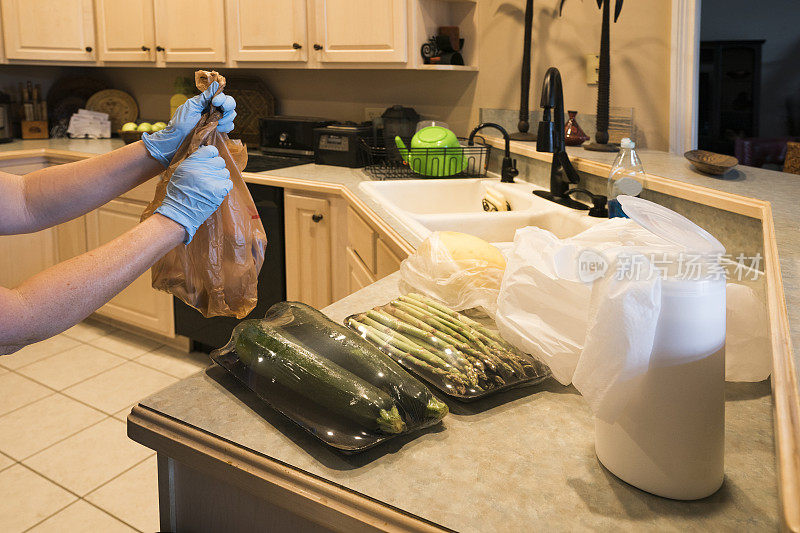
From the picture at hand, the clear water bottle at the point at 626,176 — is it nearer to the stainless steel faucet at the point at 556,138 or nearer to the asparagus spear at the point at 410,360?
the stainless steel faucet at the point at 556,138

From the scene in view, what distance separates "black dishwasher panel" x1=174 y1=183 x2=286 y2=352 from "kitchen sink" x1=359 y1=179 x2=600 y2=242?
602 millimetres

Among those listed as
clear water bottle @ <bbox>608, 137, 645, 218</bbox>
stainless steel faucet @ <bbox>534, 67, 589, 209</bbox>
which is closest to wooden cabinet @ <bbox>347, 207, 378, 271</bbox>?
stainless steel faucet @ <bbox>534, 67, 589, 209</bbox>

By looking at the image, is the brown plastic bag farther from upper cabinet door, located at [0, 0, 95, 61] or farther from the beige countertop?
upper cabinet door, located at [0, 0, 95, 61]

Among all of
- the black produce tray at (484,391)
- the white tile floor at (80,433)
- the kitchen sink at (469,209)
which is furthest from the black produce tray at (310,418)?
the white tile floor at (80,433)

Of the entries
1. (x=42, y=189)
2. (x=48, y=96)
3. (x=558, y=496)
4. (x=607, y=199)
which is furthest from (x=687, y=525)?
(x=48, y=96)

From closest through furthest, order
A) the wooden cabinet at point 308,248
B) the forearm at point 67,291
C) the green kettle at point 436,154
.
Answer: the forearm at point 67,291 < the green kettle at point 436,154 < the wooden cabinet at point 308,248

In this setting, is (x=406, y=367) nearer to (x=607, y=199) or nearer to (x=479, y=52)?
(x=607, y=199)

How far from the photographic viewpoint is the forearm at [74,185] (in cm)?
116

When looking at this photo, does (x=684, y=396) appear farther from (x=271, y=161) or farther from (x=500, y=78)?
(x=271, y=161)

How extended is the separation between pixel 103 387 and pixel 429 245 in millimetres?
2283

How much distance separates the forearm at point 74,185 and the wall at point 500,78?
5.84 ft

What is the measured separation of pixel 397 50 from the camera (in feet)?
9.31

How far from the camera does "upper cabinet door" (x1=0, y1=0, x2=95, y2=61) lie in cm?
373

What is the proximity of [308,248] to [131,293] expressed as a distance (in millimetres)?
1256
